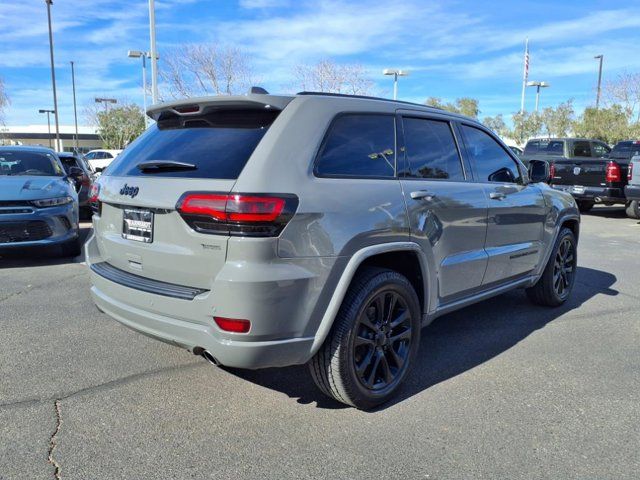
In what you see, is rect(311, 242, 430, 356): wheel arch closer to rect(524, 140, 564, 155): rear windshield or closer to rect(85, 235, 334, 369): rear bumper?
rect(85, 235, 334, 369): rear bumper

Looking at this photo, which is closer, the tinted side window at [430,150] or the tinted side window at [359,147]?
the tinted side window at [359,147]

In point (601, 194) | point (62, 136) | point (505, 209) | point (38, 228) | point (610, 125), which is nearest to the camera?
point (505, 209)

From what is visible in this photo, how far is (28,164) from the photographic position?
27.3ft

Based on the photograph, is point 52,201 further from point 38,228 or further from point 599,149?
point 599,149

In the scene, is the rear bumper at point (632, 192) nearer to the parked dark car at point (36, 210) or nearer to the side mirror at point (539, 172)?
the side mirror at point (539, 172)

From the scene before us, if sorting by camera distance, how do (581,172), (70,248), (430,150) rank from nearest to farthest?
1. (430,150)
2. (70,248)
3. (581,172)

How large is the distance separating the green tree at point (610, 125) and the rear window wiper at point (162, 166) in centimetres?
3989

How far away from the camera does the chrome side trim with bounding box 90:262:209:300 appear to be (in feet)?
9.39

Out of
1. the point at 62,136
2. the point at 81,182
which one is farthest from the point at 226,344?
the point at 62,136

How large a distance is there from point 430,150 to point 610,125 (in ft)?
130

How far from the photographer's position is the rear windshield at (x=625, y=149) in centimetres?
1504

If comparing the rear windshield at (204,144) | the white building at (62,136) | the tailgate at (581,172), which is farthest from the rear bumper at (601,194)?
the white building at (62,136)

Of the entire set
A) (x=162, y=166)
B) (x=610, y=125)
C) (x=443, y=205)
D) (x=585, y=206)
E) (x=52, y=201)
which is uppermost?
(x=610, y=125)

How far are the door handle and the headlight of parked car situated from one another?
5495 mm
